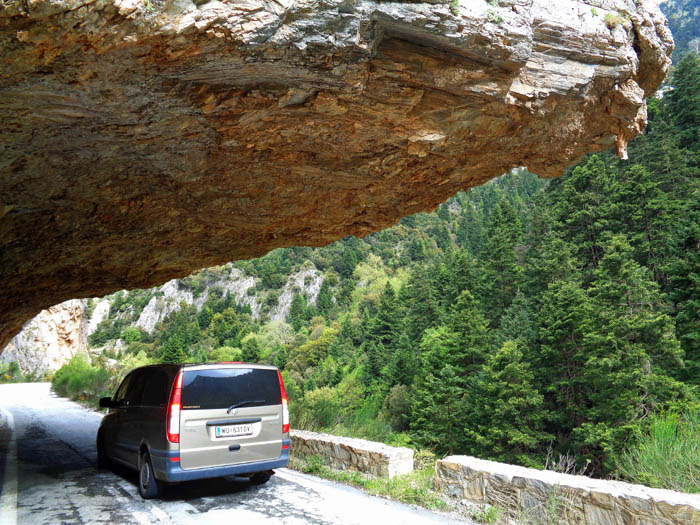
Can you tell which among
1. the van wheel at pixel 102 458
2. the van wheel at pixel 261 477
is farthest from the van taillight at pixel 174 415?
the van wheel at pixel 102 458

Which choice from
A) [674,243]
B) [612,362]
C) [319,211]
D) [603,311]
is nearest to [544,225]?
[674,243]

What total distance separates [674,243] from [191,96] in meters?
32.0

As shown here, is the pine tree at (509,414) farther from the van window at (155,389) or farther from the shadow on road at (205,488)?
the van window at (155,389)

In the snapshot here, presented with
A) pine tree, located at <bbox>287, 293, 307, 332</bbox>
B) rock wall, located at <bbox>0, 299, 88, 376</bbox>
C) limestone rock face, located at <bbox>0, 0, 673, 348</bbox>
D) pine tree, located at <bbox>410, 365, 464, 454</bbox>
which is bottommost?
pine tree, located at <bbox>287, 293, 307, 332</bbox>

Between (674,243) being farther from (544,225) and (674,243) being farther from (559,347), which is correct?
(544,225)

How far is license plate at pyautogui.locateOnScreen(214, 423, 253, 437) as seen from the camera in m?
5.18

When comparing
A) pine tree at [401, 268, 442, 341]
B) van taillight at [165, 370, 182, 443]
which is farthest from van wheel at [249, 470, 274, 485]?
pine tree at [401, 268, 442, 341]

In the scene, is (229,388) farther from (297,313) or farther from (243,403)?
(297,313)

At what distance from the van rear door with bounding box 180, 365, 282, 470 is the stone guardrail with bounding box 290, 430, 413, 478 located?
1.22m

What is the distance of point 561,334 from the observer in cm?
2853

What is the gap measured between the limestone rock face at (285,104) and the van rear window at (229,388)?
3.08 m

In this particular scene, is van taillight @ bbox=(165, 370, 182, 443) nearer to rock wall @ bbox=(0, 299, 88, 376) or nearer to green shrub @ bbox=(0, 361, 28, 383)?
rock wall @ bbox=(0, 299, 88, 376)

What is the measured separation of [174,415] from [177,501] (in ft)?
3.51

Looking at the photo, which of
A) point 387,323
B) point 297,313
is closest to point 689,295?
point 387,323
